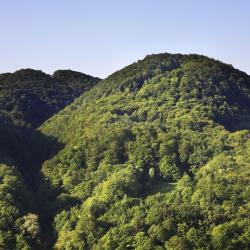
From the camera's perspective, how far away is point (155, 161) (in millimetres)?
123188

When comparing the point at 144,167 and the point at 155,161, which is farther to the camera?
the point at 155,161

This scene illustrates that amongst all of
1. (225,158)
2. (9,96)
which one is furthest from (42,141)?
(225,158)

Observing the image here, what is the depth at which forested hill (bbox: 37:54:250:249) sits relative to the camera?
3777 inches

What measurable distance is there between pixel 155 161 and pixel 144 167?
322 centimetres

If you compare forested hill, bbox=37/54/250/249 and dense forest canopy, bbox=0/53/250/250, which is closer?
forested hill, bbox=37/54/250/249

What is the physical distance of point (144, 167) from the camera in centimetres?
12175

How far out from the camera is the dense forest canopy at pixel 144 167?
9612 centimetres

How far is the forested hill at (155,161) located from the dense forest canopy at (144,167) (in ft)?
0.82

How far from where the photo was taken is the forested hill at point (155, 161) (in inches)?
3777

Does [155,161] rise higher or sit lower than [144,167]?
higher

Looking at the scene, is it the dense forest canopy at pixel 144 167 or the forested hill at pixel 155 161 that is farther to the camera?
the dense forest canopy at pixel 144 167

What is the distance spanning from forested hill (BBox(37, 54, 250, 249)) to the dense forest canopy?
25cm

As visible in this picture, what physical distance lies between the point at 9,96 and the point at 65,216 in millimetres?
100566

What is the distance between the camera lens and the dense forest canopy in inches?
3784
